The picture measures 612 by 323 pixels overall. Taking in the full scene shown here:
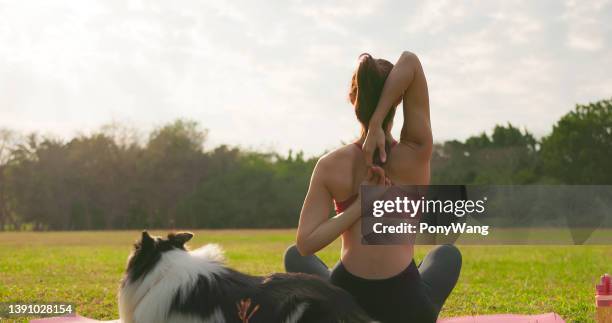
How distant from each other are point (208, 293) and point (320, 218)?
811 mm

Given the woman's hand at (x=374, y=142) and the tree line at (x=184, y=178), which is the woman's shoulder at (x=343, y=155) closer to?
the woman's hand at (x=374, y=142)

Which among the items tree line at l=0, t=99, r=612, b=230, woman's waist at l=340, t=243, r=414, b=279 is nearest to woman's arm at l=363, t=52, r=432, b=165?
woman's waist at l=340, t=243, r=414, b=279

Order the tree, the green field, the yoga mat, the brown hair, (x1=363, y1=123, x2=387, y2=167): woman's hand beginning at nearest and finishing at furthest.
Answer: (x1=363, y1=123, x2=387, y2=167): woman's hand, the brown hair, the yoga mat, the green field, the tree

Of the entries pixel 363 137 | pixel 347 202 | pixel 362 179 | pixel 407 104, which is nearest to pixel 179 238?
pixel 347 202

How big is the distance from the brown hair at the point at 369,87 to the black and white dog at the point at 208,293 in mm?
891

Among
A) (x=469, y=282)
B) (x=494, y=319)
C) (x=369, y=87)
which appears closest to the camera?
(x=369, y=87)

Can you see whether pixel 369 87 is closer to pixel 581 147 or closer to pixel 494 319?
pixel 494 319

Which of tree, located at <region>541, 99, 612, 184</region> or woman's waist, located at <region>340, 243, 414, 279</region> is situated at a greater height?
tree, located at <region>541, 99, 612, 184</region>

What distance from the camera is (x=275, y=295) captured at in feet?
13.1

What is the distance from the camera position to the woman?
13.0 feet

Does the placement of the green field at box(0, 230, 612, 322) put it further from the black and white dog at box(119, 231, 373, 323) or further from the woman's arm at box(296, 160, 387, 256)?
the woman's arm at box(296, 160, 387, 256)

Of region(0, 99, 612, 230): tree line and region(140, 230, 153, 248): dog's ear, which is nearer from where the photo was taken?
region(140, 230, 153, 248): dog's ear

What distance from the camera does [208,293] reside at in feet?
13.4

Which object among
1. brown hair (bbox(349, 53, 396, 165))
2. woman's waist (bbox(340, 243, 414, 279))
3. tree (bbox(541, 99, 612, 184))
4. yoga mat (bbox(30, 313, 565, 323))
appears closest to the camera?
brown hair (bbox(349, 53, 396, 165))
